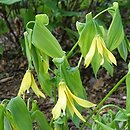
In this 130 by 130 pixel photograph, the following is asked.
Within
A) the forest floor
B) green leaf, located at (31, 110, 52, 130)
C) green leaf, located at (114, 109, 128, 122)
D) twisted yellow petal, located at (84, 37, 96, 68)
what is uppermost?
twisted yellow petal, located at (84, 37, 96, 68)

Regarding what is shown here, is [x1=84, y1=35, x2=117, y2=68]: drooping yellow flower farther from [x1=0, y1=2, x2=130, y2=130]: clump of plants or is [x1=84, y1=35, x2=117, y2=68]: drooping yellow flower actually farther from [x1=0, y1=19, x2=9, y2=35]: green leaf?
[x1=0, y1=19, x2=9, y2=35]: green leaf

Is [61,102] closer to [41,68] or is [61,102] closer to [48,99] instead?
[41,68]

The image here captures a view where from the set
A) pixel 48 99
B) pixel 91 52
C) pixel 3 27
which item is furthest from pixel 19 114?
pixel 3 27

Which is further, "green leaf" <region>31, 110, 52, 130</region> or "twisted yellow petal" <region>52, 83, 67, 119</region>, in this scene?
"green leaf" <region>31, 110, 52, 130</region>

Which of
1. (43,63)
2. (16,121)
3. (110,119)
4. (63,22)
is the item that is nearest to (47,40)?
(43,63)

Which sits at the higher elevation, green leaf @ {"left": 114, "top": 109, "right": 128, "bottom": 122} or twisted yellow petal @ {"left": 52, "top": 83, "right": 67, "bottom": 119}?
twisted yellow petal @ {"left": 52, "top": 83, "right": 67, "bottom": 119}

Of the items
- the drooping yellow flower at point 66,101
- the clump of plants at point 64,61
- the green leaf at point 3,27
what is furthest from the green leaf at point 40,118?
the green leaf at point 3,27

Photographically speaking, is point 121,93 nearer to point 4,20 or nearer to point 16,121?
point 4,20

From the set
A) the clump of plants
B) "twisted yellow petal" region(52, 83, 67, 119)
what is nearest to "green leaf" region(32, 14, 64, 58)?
the clump of plants
